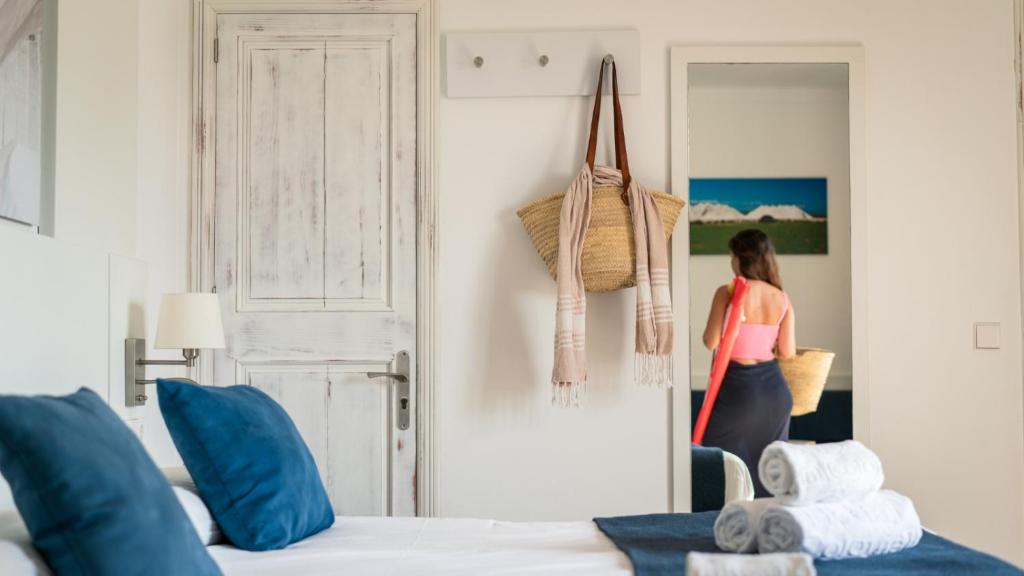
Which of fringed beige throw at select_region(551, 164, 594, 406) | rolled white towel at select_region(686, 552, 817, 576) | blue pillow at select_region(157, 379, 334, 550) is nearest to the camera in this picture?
rolled white towel at select_region(686, 552, 817, 576)

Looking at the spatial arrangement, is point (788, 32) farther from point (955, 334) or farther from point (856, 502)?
point (856, 502)

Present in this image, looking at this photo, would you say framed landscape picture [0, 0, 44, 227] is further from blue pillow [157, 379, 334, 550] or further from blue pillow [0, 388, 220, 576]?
blue pillow [0, 388, 220, 576]

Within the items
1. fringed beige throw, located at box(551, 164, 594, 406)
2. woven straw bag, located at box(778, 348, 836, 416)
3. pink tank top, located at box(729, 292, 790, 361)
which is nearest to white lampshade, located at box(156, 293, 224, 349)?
fringed beige throw, located at box(551, 164, 594, 406)

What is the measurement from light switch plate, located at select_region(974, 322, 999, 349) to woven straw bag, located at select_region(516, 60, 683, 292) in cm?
109

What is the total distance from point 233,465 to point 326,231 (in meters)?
1.50

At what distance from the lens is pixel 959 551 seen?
194cm

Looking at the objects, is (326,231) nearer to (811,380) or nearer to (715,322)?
(715,322)

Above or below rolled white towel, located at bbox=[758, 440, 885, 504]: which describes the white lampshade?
above

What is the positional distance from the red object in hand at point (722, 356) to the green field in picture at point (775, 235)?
0.15 meters

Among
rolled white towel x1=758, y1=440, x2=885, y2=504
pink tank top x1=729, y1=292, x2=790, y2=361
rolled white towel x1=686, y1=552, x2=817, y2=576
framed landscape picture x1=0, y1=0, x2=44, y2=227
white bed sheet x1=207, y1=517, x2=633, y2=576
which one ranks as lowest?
white bed sheet x1=207, y1=517, x2=633, y2=576

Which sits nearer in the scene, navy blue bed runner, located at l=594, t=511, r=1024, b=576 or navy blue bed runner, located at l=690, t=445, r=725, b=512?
navy blue bed runner, located at l=594, t=511, r=1024, b=576

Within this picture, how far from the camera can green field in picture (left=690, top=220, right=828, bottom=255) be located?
134 inches

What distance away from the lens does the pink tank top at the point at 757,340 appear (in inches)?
133

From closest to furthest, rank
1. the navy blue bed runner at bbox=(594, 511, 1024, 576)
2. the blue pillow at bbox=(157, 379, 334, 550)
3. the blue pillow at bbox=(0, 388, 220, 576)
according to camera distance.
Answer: the blue pillow at bbox=(0, 388, 220, 576) → the navy blue bed runner at bbox=(594, 511, 1024, 576) → the blue pillow at bbox=(157, 379, 334, 550)
